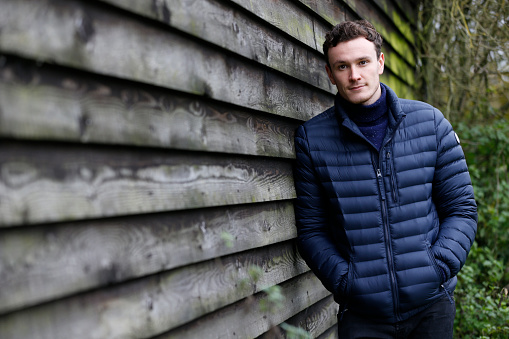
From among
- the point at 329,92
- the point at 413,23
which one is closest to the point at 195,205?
the point at 329,92

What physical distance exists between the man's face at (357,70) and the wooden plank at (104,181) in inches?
26.3

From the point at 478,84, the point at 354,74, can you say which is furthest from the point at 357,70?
the point at 478,84

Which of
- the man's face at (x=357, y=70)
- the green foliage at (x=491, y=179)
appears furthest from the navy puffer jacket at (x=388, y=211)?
the green foliage at (x=491, y=179)

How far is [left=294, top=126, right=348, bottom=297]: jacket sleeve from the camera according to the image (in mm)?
2354

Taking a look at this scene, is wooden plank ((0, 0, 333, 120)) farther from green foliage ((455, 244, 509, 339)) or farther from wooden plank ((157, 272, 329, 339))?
green foliage ((455, 244, 509, 339))

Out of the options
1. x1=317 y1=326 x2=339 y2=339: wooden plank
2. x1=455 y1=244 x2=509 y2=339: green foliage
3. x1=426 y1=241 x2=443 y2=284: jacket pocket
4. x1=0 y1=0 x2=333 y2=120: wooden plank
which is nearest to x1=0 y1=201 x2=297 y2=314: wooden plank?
x1=0 y1=0 x2=333 y2=120: wooden plank

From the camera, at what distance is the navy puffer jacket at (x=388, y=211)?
2.21 meters

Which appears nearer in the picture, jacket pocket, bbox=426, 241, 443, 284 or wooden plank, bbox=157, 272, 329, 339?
wooden plank, bbox=157, 272, 329, 339

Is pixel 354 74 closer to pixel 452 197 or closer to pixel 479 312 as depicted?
pixel 452 197

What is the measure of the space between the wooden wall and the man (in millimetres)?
217

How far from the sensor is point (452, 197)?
237 cm

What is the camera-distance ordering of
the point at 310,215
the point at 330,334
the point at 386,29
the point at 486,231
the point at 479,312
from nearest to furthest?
the point at 310,215 → the point at 330,334 → the point at 479,312 → the point at 386,29 → the point at 486,231

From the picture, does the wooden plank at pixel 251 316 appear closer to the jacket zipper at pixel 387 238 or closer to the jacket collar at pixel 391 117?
the jacket zipper at pixel 387 238

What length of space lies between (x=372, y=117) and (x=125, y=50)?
4.29 feet
